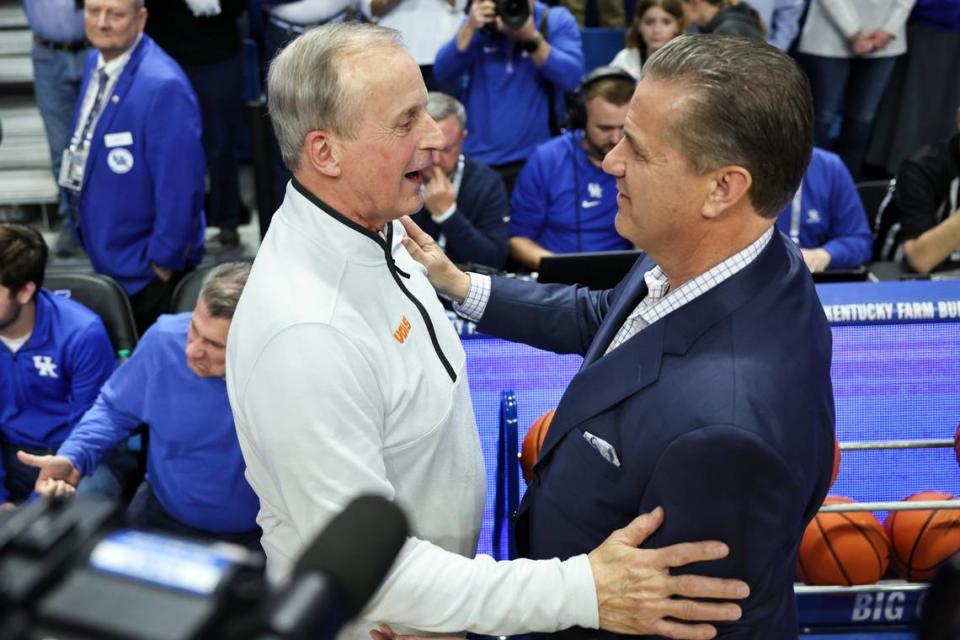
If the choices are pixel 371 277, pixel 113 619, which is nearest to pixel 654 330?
pixel 371 277

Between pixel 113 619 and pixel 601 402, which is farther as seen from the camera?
pixel 601 402

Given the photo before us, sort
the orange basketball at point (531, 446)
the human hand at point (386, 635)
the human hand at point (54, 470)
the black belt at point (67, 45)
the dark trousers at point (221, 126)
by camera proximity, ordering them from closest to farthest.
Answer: the human hand at point (386, 635), the orange basketball at point (531, 446), the human hand at point (54, 470), the black belt at point (67, 45), the dark trousers at point (221, 126)

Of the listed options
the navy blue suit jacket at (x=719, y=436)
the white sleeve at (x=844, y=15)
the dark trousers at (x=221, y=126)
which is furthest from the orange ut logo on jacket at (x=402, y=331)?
the white sleeve at (x=844, y=15)

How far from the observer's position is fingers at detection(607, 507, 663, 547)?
173 cm

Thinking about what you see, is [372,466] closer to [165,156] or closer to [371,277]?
[371,277]

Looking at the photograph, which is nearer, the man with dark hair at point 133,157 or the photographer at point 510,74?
the man with dark hair at point 133,157

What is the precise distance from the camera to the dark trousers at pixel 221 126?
643 centimetres

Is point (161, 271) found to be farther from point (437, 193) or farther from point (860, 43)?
point (860, 43)

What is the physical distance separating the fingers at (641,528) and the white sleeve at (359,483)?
97mm

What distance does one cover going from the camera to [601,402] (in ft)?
6.03

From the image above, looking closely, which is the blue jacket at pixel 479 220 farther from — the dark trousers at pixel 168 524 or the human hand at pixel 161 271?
the dark trousers at pixel 168 524

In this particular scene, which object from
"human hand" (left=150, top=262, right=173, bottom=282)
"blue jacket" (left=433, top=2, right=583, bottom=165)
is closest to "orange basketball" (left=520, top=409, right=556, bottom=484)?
"human hand" (left=150, top=262, right=173, bottom=282)

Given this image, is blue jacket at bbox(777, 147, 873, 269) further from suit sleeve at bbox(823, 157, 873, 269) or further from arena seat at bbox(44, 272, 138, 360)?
arena seat at bbox(44, 272, 138, 360)

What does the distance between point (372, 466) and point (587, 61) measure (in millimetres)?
5625
